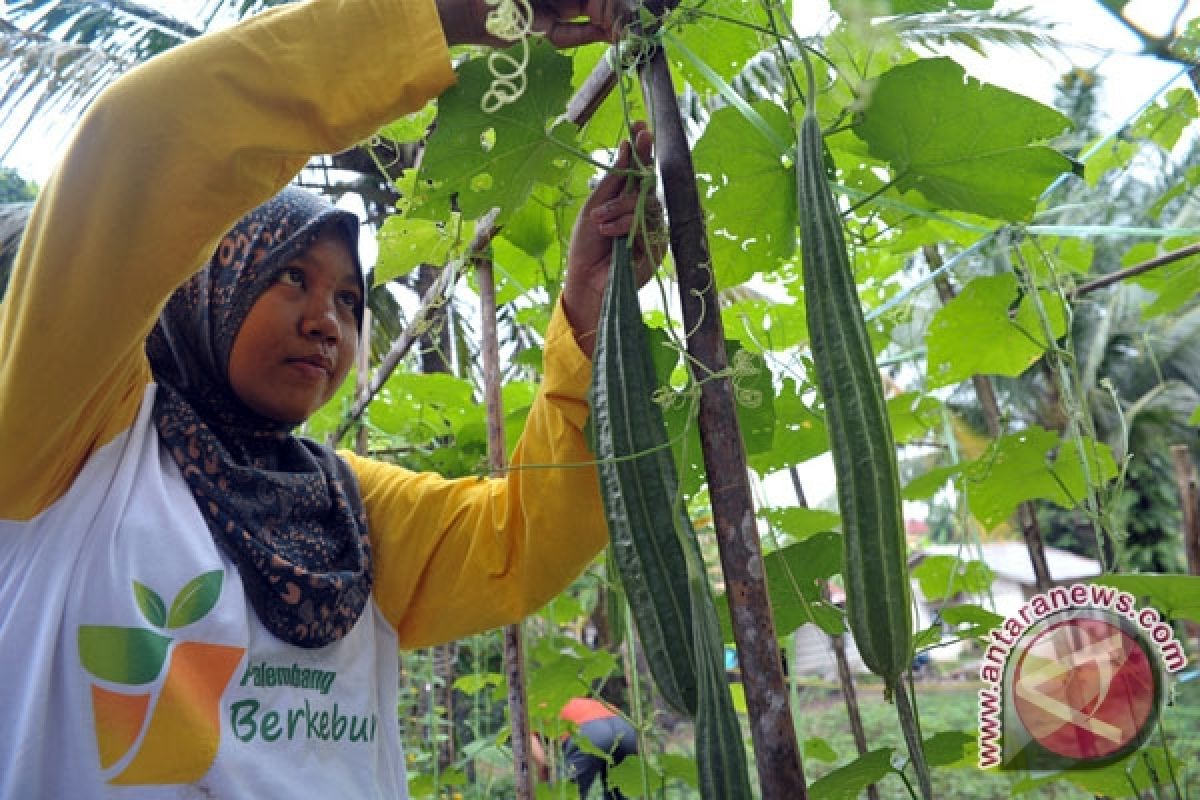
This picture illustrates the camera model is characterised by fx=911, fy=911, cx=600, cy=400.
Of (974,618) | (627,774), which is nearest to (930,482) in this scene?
(974,618)

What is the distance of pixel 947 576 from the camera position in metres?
2.25

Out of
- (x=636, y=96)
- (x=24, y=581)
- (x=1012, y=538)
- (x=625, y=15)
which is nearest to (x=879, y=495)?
(x=625, y=15)

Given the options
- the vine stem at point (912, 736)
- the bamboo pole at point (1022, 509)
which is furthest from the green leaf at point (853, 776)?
the bamboo pole at point (1022, 509)

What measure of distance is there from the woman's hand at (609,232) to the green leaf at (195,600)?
1.97 feet

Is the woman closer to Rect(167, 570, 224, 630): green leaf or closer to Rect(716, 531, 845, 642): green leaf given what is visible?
Rect(167, 570, 224, 630): green leaf

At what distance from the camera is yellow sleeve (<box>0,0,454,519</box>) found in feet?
3.16

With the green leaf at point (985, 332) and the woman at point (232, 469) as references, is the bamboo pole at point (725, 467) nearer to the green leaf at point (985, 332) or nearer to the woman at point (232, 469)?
the woman at point (232, 469)

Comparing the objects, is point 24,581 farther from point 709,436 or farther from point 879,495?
point 879,495

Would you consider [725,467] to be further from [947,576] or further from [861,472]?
[947,576]

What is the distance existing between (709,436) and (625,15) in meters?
0.45

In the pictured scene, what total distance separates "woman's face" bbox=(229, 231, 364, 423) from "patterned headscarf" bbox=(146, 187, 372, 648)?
24 mm

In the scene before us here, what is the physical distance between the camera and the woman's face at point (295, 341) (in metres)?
1.39

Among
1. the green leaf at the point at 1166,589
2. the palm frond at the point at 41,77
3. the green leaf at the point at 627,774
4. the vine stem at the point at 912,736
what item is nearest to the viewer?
the vine stem at the point at 912,736

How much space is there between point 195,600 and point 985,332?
1443 millimetres
